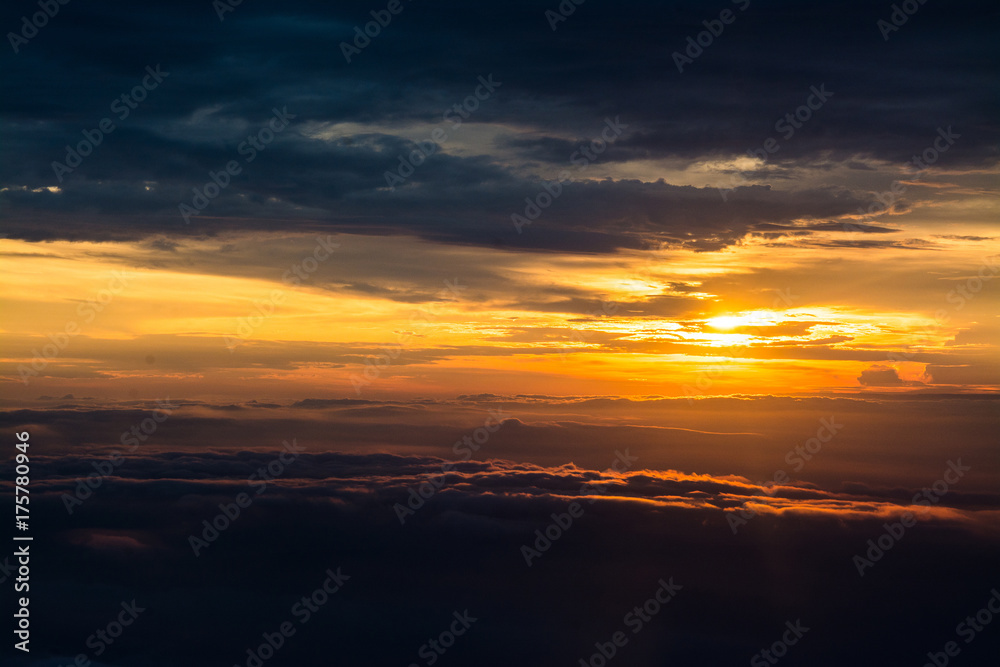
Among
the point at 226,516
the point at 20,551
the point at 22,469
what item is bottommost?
the point at 20,551

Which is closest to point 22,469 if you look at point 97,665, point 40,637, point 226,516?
point 226,516

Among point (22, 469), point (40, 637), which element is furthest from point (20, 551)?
point (40, 637)

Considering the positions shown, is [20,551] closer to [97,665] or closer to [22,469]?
[22,469]

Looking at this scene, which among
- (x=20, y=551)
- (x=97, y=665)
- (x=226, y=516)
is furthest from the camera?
(x=97, y=665)

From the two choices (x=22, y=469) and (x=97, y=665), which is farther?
(x=97, y=665)

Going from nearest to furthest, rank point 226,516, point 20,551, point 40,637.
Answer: point 20,551 < point 226,516 < point 40,637

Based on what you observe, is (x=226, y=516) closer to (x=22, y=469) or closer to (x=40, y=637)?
(x=22, y=469)

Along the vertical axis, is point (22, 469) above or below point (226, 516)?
below

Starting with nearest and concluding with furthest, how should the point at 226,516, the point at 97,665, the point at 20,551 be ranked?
the point at 20,551, the point at 226,516, the point at 97,665

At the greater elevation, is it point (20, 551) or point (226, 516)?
point (226, 516)
